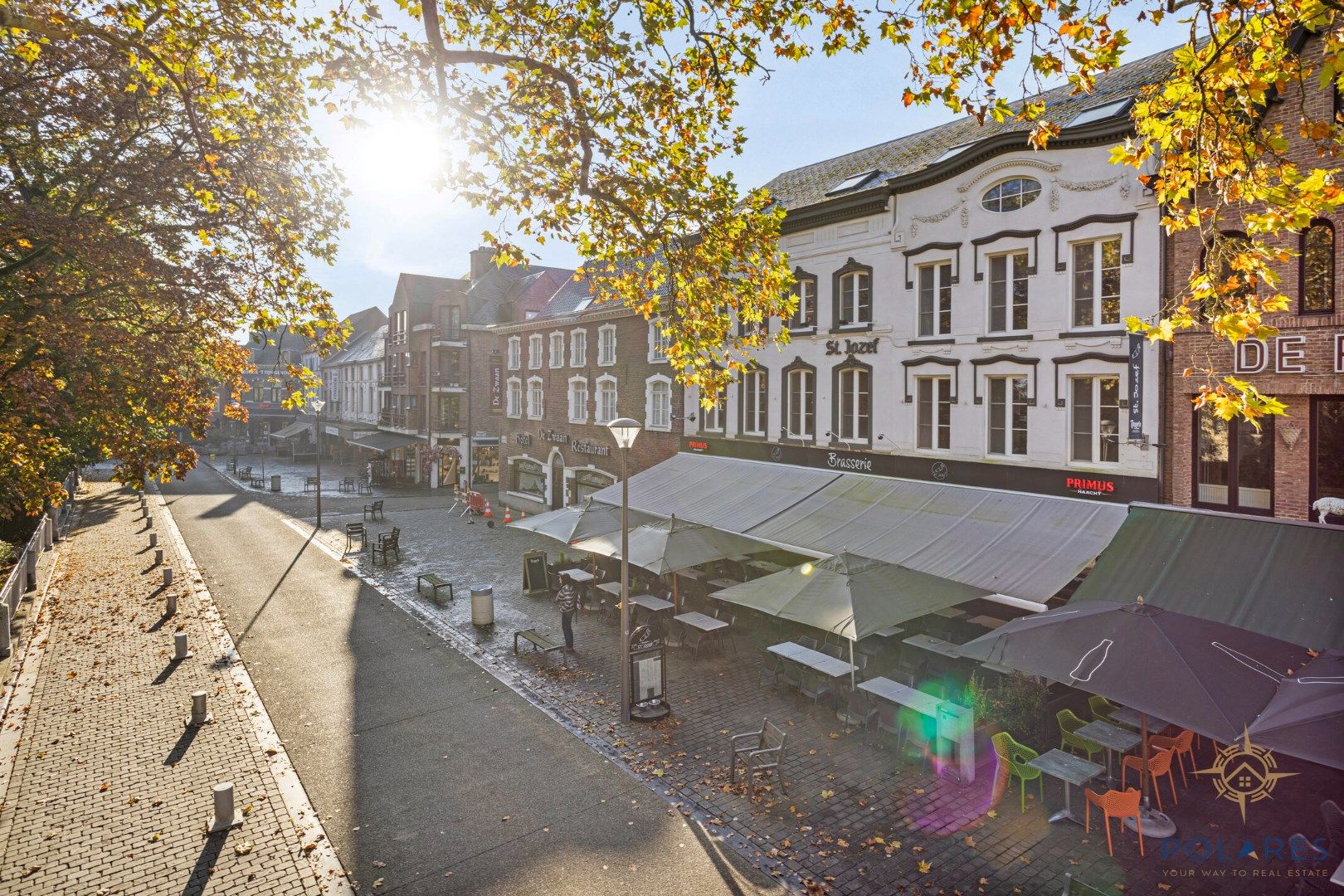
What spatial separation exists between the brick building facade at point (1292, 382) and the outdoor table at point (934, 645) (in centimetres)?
512

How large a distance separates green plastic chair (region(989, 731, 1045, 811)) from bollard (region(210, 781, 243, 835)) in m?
9.79

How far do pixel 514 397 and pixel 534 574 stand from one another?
1712 cm

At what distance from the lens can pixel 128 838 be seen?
861 centimetres

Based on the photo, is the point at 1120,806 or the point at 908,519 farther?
the point at 908,519

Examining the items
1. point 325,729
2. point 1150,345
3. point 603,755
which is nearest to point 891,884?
point 603,755

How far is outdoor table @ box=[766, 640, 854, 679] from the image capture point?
39.3 feet

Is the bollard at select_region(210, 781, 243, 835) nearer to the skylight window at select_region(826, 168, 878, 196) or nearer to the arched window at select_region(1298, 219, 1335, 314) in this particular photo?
the arched window at select_region(1298, 219, 1335, 314)

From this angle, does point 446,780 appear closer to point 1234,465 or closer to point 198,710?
point 198,710

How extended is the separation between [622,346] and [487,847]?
20.4 metres

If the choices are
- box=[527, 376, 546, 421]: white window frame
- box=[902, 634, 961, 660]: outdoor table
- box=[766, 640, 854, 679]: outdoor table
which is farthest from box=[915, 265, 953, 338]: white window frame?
box=[527, 376, 546, 421]: white window frame

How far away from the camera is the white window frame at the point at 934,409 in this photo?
16594 mm

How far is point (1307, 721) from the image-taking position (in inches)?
284

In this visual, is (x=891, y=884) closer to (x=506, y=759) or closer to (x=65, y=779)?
(x=506, y=759)

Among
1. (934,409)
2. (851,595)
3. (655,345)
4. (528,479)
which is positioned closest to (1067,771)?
(851,595)
